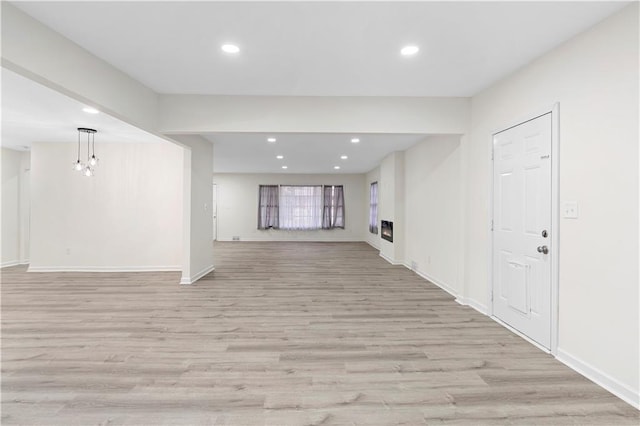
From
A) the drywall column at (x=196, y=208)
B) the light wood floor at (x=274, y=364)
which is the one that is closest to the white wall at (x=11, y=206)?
the light wood floor at (x=274, y=364)

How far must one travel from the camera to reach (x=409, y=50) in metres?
2.60

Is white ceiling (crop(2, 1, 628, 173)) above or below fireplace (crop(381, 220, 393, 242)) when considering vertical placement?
above

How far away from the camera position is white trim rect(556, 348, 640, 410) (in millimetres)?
1954

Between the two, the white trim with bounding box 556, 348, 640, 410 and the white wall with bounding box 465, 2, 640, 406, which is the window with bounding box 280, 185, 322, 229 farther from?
the white trim with bounding box 556, 348, 640, 410

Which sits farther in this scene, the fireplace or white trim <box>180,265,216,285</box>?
the fireplace

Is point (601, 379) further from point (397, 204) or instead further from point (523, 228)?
point (397, 204)

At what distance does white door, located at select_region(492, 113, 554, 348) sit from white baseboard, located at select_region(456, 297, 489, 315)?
0.58 ft

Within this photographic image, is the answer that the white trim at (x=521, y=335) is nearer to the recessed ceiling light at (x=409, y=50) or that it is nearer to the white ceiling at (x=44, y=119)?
the recessed ceiling light at (x=409, y=50)

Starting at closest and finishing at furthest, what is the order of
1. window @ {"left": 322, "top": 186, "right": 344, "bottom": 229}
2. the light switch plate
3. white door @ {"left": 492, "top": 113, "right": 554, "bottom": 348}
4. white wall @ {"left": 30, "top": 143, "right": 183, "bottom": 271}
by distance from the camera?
the light switch plate
white door @ {"left": 492, "top": 113, "right": 554, "bottom": 348}
white wall @ {"left": 30, "top": 143, "right": 183, "bottom": 271}
window @ {"left": 322, "top": 186, "right": 344, "bottom": 229}

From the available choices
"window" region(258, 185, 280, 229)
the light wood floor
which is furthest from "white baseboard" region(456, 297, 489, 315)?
"window" region(258, 185, 280, 229)

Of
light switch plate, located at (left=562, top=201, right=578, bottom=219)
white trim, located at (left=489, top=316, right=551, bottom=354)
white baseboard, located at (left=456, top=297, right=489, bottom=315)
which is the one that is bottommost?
white trim, located at (left=489, top=316, right=551, bottom=354)

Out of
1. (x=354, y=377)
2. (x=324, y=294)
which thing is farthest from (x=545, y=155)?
(x=324, y=294)

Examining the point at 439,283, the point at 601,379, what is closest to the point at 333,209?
the point at 439,283

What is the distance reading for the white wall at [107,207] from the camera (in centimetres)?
573
